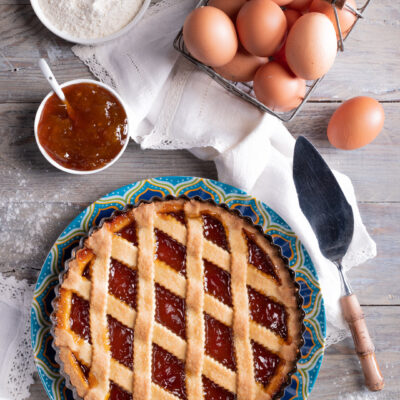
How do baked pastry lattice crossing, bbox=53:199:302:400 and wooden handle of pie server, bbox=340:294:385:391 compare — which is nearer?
baked pastry lattice crossing, bbox=53:199:302:400

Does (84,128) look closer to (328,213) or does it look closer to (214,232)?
(214,232)

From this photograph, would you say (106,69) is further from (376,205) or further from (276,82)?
(376,205)

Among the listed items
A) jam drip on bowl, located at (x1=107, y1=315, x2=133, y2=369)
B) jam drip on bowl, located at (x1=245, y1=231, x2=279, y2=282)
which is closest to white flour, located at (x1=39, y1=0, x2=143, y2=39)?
jam drip on bowl, located at (x1=245, y1=231, x2=279, y2=282)

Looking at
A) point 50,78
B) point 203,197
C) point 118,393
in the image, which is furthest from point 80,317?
point 50,78

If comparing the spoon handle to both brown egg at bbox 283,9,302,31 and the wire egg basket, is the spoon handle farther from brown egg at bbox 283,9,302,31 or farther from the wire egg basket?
brown egg at bbox 283,9,302,31

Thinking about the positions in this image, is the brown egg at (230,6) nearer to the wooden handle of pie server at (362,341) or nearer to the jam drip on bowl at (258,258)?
the jam drip on bowl at (258,258)

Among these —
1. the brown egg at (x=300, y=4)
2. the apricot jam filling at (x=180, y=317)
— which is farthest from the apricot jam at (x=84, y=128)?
the brown egg at (x=300, y=4)

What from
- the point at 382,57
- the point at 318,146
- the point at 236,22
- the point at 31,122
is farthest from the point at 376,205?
the point at 31,122
